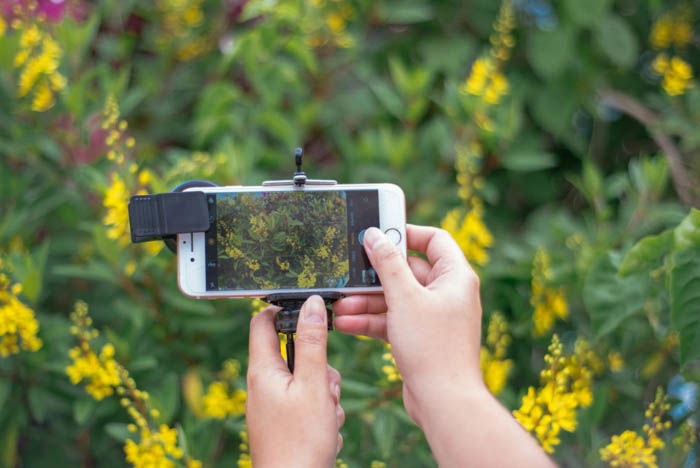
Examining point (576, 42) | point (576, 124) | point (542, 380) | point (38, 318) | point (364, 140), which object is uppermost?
point (576, 42)

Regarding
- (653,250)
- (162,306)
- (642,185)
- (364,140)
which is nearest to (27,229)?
(162,306)

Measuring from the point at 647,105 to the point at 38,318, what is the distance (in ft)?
4.98

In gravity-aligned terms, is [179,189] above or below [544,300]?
above

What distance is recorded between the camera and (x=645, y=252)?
0.93 m

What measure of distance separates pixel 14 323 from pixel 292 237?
477mm

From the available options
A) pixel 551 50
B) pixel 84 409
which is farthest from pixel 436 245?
pixel 551 50

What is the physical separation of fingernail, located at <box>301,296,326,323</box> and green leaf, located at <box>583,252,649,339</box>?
44cm

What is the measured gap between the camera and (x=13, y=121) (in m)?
1.24

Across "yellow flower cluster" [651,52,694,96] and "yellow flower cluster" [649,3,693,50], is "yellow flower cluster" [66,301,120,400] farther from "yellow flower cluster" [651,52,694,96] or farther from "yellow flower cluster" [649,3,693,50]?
"yellow flower cluster" [649,3,693,50]

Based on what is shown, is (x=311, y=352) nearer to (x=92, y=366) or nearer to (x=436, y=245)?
(x=436, y=245)

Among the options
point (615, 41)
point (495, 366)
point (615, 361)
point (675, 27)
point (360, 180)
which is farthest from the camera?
point (675, 27)

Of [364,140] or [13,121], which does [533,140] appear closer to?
[364,140]

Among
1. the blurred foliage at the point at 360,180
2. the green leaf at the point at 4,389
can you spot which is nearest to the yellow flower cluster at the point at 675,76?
the blurred foliage at the point at 360,180

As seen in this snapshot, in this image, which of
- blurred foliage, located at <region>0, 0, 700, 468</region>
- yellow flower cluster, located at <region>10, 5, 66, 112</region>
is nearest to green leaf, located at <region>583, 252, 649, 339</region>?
blurred foliage, located at <region>0, 0, 700, 468</region>
